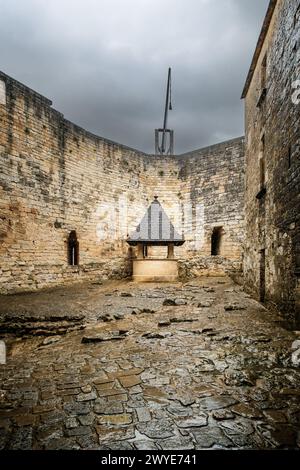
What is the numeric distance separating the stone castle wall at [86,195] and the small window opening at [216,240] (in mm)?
373

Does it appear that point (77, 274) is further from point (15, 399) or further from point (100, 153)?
point (15, 399)

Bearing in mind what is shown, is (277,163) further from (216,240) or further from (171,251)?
(216,240)

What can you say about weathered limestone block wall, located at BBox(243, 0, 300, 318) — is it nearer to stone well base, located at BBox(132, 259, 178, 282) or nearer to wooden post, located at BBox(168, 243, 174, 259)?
stone well base, located at BBox(132, 259, 178, 282)

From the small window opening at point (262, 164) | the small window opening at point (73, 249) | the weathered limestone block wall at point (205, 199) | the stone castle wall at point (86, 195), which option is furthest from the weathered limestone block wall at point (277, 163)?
the small window opening at point (73, 249)

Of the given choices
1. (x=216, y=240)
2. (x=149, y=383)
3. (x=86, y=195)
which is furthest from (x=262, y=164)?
(x=86, y=195)

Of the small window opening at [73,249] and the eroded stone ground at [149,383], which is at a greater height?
the small window opening at [73,249]

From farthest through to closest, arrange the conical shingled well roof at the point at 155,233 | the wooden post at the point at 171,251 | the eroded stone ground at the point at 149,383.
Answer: the wooden post at the point at 171,251 < the conical shingled well roof at the point at 155,233 < the eroded stone ground at the point at 149,383

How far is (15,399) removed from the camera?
2.60 metres

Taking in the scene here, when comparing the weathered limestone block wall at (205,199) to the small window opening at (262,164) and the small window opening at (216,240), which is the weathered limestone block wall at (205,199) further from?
the small window opening at (262,164)

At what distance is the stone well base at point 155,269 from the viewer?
11719mm

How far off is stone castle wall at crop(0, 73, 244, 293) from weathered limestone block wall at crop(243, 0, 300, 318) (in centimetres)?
557

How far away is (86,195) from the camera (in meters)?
12.1

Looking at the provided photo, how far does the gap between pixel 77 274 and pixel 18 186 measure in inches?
166

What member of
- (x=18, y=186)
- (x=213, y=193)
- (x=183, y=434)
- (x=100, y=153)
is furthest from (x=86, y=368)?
(x=213, y=193)
